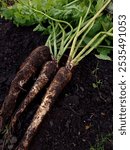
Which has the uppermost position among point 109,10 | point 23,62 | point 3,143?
point 109,10

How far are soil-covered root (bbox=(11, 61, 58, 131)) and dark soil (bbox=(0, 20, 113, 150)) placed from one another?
0.05 metres

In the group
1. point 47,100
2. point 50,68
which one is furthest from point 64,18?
point 47,100

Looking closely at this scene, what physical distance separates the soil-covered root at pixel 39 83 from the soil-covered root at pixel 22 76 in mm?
58

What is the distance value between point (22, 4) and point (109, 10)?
20.8 inches

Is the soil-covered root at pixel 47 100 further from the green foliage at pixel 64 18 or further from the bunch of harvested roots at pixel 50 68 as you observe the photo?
the green foliage at pixel 64 18

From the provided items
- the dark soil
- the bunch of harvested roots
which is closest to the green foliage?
the bunch of harvested roots

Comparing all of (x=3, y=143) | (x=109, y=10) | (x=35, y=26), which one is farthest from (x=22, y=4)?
(x=3, y=143)

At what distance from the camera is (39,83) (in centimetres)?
224

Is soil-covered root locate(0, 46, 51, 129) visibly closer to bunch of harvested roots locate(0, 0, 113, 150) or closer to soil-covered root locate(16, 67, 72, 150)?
bunch of harvested roots locate(0, 0, 113, 150)

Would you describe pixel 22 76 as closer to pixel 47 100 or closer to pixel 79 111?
pixel 47 100

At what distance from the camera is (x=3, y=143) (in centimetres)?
213

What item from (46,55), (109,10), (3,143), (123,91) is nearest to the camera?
(123,91)

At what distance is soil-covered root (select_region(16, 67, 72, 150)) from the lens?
210cm

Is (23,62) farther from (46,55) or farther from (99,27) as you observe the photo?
(99,27)
